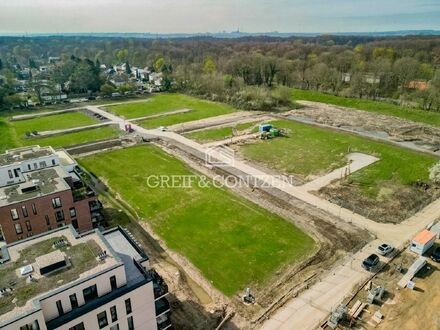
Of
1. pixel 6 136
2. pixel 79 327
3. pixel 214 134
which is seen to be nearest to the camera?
pixel 79 327

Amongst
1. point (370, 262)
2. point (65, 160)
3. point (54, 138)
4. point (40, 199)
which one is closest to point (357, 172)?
point (370, 262)

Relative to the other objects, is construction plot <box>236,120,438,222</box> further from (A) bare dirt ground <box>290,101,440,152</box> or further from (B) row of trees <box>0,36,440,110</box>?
(B) row of trees <box>0,36,440,110</box>

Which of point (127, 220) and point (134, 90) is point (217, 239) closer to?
point (127, 220)

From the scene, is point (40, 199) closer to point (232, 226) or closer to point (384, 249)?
point (232, 226)

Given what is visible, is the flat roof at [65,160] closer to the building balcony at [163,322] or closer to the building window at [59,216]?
the building window at [59,216]

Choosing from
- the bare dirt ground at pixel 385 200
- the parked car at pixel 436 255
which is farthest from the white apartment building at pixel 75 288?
the bare dirt ground at pixel 385 200

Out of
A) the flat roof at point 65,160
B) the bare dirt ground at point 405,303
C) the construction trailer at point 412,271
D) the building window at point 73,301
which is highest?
the building window at point 73,301
